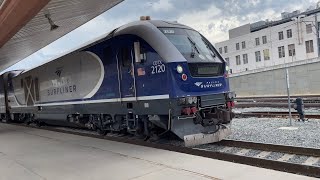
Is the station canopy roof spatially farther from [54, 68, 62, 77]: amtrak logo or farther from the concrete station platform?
the concrete station platform

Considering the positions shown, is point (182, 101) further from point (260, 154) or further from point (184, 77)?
point (260, 154)

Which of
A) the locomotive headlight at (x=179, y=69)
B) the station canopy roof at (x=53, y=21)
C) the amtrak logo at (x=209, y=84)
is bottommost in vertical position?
the amtrak logo at (x=209, y=84)

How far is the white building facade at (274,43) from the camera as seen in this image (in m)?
59.8

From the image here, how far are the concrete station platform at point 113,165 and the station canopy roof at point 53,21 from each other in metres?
4.86

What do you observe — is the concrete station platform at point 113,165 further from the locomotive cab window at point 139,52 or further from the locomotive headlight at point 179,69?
the locomotive cab window at point 139,52

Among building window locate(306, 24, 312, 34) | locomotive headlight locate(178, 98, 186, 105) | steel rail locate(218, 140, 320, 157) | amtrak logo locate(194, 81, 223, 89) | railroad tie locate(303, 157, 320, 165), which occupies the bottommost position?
railroad tie locate(303, 157, 320, 165)

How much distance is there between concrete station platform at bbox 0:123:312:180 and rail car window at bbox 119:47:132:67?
2.06 metres

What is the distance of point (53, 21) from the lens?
15.1 m

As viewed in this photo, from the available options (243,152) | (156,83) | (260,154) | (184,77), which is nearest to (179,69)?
(184,77)

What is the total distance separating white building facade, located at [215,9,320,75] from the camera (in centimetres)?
5981

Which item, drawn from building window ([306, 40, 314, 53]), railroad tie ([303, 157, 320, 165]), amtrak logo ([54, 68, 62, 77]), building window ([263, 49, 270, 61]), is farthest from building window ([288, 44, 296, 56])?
railroad tie ([303, 157, 320, 165])

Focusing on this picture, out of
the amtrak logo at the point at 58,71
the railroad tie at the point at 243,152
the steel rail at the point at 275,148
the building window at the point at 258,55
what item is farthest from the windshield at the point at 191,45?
the building window at the point at 258,55

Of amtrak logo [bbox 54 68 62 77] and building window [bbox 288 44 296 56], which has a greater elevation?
building window [bbox 288 44 296 56]

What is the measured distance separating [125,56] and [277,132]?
4.71 m
